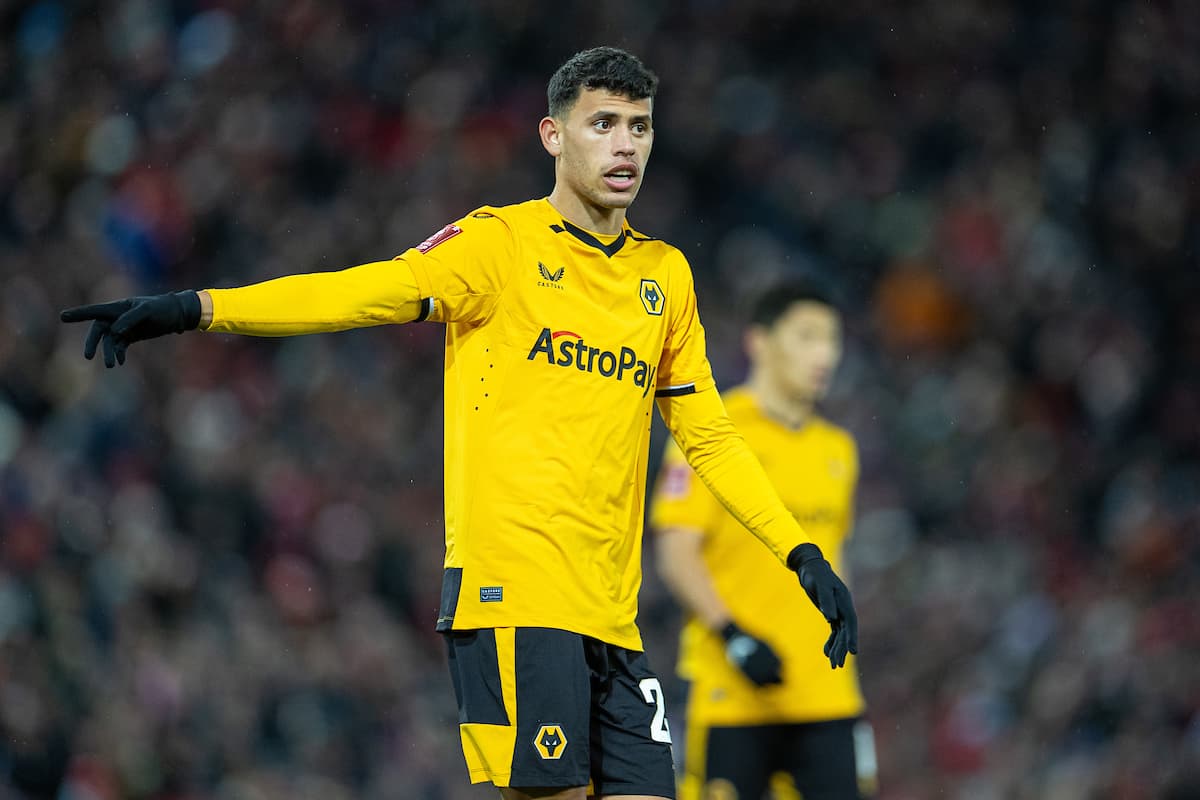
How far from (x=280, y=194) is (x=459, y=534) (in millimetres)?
8654

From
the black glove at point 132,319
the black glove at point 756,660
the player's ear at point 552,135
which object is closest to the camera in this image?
the black glove at point 132,319

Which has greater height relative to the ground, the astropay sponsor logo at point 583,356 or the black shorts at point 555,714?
the astropay sponsor logo at point 583,356

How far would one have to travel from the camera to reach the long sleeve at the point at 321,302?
3.58m

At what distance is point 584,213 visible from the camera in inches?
167

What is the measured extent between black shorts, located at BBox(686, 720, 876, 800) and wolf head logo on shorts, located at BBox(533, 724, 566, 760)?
2.17 metres

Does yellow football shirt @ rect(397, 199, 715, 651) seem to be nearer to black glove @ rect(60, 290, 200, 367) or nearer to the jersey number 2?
the jersey number 2

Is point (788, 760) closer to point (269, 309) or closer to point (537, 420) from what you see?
point (537, 420)

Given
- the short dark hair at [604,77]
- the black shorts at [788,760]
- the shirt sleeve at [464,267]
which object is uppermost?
the short dark hair at [604,77]

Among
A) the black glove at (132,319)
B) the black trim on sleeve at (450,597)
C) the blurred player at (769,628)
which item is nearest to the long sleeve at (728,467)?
the black trim on sleeve at (450,597)

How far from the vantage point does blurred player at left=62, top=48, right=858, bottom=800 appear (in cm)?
393

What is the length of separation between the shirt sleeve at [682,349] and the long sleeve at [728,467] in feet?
0.09

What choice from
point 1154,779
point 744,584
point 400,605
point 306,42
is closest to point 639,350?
point 744,584

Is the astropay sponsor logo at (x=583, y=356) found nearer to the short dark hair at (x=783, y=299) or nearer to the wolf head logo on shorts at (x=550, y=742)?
the wolf head logo on shorts at (x=550, y=742)

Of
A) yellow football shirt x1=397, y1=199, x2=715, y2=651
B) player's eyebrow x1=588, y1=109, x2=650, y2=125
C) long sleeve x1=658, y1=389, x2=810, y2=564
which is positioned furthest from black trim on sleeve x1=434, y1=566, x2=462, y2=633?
player's eyebrow x1=588, y1=109, x2=650, y2=125
